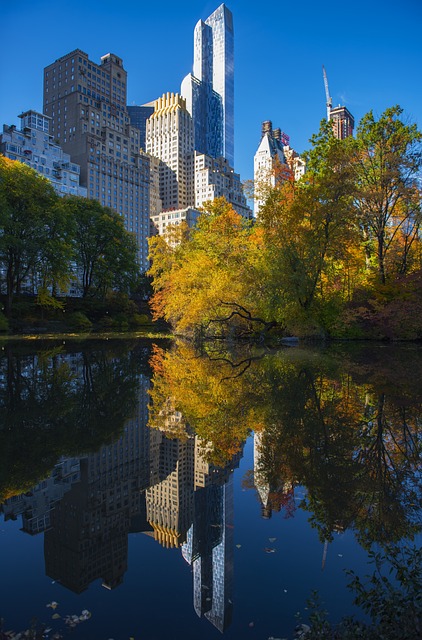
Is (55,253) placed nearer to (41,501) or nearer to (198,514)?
(41,501)

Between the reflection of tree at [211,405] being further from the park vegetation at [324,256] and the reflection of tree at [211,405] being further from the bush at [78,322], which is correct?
the bush at [78,322]

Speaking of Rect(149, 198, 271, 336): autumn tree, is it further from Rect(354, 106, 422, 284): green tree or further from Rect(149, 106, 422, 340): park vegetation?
Rect(354, 106, 422, 284): green tree

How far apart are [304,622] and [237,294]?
21925mm

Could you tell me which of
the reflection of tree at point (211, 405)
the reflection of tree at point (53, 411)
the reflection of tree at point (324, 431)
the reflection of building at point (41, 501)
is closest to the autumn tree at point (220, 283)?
the reflection of tree at point (53, 411)

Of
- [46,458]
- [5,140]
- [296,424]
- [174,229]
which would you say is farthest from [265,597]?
[5,140]

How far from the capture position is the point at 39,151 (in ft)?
306

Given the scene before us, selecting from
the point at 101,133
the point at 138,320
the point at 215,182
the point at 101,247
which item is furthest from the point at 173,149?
the point at 138,320

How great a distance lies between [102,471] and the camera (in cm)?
496

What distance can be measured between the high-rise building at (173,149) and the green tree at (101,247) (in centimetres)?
10568

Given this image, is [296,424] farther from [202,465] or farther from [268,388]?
[268,388]

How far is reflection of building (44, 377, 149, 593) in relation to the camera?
313 cm

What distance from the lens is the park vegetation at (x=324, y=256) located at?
24.4m

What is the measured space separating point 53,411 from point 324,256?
2146 cm

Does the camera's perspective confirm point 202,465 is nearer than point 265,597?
No
